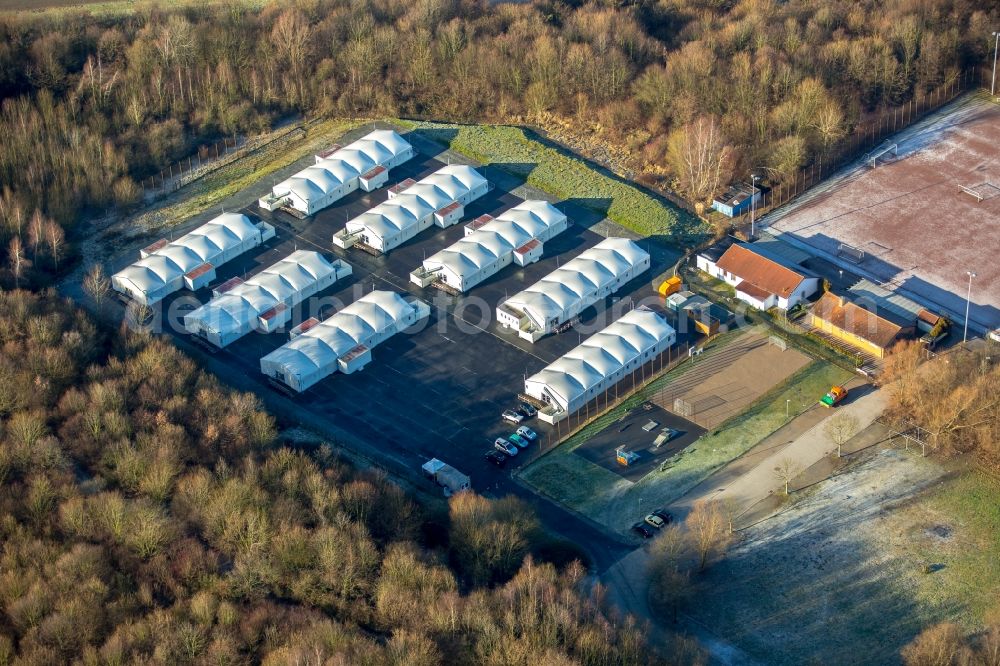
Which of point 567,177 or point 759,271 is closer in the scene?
point 759,271

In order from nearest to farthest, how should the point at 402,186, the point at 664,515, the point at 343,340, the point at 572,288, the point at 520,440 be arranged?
the point at 664,515
the point at 520,440
the point at 343,340
the point at 572,288
the point at 402,186

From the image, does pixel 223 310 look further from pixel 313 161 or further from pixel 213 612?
pixel 213 612

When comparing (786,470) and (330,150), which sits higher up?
(330,150)

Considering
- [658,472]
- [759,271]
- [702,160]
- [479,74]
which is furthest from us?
[479,74]

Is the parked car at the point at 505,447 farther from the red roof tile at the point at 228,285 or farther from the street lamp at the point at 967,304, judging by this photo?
the street lamp at the point at 967,304

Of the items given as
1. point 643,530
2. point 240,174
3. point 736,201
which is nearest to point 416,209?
point 240,174

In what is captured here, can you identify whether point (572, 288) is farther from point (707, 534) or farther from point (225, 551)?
point (225, 551)

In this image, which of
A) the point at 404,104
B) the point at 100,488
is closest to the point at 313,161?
the point at 404,104

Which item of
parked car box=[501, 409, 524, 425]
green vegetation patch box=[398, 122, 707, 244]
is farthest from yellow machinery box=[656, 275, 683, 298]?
parked car box=[501, 409, 524, 425]
